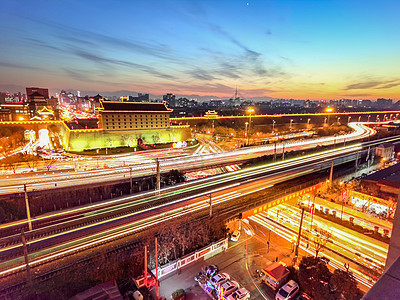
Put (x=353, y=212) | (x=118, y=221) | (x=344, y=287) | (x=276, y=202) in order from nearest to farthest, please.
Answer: (x=344, y=287) → (x=118, y=221) → (x=353, y=212) → (x=276, y=202)

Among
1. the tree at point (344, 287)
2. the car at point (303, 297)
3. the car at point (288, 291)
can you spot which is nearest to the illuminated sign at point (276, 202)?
the car at point (288, 291)

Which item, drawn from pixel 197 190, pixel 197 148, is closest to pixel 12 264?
pixel 197 190

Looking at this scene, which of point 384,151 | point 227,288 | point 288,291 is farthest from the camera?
point 384,151

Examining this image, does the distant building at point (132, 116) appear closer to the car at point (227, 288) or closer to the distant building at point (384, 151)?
the car at point (227, 288)

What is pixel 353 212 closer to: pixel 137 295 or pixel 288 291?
pixel 288 291

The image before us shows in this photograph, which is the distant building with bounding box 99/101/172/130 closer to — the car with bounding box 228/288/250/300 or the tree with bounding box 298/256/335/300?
the car with bounding box 228/288/250/300

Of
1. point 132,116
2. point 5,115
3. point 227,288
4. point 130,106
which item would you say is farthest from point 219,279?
point 5,115

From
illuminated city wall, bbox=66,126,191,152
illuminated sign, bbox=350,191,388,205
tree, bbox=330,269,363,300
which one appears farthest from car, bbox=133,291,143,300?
illuminated city wall, bbox=66,126,191,152
